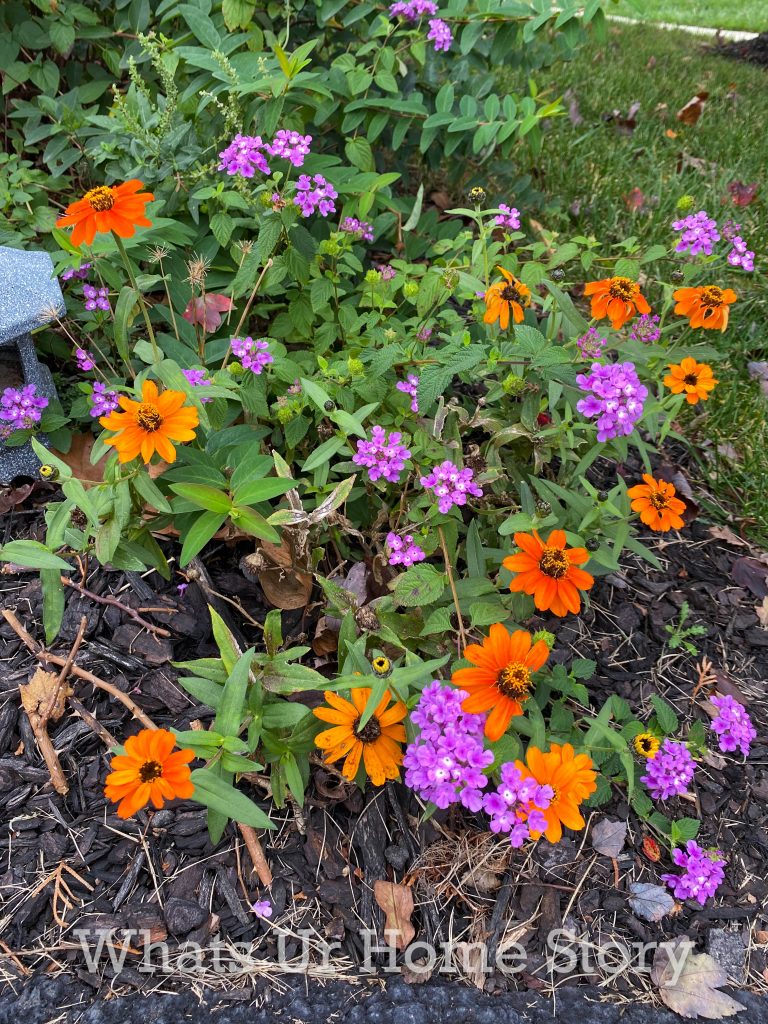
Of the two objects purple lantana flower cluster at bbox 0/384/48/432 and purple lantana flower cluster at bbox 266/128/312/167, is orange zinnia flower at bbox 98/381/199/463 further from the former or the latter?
purple lantana flower cluster at bbox 266/128/312/167

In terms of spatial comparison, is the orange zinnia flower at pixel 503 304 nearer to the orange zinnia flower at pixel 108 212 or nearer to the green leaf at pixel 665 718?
the orange zinnia flower at pixel 108 212

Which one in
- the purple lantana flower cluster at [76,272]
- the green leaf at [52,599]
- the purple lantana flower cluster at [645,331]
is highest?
the purple lantana flower cluster at [645,331]

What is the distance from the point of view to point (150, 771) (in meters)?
1.17

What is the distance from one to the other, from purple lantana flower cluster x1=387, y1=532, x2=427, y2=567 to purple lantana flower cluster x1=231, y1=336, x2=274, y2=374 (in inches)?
20.2

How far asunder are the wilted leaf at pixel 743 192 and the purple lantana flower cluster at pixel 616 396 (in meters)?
2.59

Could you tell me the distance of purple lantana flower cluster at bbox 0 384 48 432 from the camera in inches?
75.7

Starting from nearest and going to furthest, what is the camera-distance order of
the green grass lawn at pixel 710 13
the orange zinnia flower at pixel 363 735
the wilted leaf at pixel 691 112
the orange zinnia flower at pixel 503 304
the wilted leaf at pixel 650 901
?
the orange zinnia flower at pixel 363 735 < the wilted leaf at pixel 650 901 < the orange zinnia flower at pixel 503 304 < the wilted leaf at pixel 691 112 < the green grass lawn at pixel 710 13

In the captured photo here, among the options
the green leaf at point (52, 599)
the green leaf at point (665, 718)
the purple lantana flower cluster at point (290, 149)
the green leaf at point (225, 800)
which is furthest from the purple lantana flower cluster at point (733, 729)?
the purple lantana flower cluster at point (290, 149)

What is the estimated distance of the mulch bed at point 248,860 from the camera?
4.81 feet

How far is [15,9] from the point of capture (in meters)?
2.51

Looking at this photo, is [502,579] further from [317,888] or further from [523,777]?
[317,888]

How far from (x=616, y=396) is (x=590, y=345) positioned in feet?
0.81

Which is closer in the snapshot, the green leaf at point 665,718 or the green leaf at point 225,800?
the green leaf at point 225,800

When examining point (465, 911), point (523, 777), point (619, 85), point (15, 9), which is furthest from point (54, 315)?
point (619, 85)
